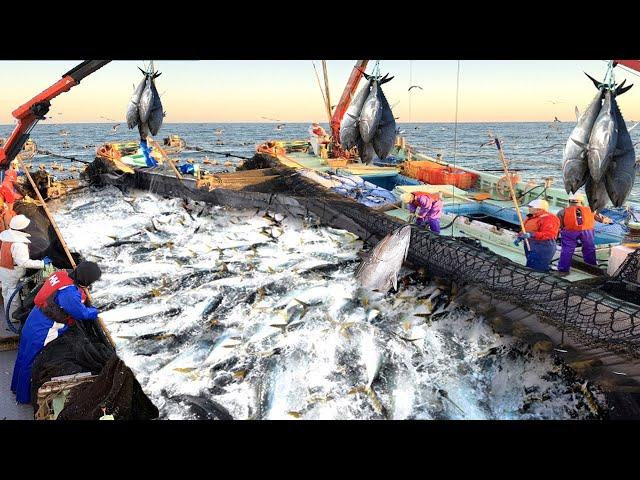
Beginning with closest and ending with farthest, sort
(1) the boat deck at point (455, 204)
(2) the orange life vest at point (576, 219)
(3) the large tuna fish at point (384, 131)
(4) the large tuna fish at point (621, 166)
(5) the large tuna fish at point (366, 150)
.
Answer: (4) the large tuna fish at point (621, 166) → (3) the large tuna fish at point (384, 131) → (2) the orange life vest at point (576, 219) → (5) the large tuna fish at point (366, 150) → (1) the boat deck at point (455, 204)

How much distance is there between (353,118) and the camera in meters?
7.08

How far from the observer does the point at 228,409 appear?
14.8 feet

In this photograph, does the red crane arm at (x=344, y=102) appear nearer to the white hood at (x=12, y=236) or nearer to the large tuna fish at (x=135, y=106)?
the large tuna fish at (x=135, y=106)

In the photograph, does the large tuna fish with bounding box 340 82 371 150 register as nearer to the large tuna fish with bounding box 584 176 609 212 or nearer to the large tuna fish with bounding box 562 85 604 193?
the large tuna fish with bounding box 562 85 604 193

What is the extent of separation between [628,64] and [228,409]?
537cm

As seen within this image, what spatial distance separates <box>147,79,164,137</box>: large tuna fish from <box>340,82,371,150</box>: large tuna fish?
2.82 metres

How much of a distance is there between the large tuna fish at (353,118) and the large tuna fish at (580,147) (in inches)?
114

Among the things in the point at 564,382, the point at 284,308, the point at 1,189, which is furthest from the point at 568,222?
the point at 1,189

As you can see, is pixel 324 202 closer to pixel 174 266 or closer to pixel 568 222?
pixel 174 266

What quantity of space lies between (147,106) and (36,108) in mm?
2182

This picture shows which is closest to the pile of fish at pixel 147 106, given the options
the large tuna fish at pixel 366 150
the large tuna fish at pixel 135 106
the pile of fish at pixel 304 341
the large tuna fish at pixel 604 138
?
the large tuna fish at pixel 135 106

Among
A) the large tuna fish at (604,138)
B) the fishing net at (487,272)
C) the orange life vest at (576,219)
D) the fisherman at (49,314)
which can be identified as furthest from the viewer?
the orange life vest at (576,219)

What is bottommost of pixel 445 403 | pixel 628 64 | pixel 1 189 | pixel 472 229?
pixel 445 403

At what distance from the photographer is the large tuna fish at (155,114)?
24.2ft
